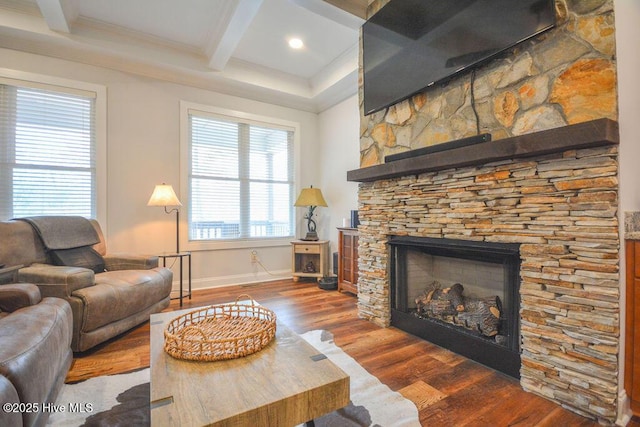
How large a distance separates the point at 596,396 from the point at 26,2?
5015mm

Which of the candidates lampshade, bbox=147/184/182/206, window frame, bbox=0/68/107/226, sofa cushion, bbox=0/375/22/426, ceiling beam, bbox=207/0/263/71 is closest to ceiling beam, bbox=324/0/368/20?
ceiling beam, bbox=207/0/263/71

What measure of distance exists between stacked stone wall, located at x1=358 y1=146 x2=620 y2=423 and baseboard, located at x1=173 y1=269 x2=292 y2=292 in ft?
9.79

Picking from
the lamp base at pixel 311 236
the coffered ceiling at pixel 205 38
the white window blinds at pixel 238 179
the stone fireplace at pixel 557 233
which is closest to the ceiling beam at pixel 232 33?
the coffered ceiling at pixel 205 38

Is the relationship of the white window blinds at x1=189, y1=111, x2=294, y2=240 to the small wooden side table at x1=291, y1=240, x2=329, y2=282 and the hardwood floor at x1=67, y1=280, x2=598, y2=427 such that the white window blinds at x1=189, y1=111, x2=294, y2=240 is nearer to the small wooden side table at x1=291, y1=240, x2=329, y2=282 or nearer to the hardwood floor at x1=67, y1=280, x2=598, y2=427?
the small wooden side table at x1=291, y1=240, x2=329, y2=282

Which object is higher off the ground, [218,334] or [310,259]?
[218,334]

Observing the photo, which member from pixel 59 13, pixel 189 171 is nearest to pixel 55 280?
pixel 189 171

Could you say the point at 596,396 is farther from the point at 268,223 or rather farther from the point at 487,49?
the point at 268,223

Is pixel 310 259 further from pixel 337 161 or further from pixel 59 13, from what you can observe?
pixel 59 13

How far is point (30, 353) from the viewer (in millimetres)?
1159

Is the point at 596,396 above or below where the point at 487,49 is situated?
below

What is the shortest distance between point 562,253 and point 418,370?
103cm

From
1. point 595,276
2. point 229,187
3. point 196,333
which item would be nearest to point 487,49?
point 595,276

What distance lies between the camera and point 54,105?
10.3ft

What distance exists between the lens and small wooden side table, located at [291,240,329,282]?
4.21 meters
